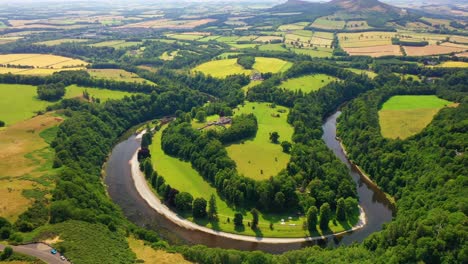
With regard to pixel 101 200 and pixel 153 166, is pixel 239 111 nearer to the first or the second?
pixel 153 166

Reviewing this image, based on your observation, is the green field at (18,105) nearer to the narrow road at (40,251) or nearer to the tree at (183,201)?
the tree at (183,201)

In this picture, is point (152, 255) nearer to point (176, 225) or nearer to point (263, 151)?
point (176, 225)

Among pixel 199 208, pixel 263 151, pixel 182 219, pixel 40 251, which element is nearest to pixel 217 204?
pixel 199 208

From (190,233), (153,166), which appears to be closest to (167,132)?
(153,166)

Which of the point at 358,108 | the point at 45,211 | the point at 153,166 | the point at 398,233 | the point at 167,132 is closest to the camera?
the point at 398,233

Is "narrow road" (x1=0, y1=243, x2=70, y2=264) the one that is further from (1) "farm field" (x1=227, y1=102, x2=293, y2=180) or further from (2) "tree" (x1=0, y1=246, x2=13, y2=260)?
(1) "farm field" (x1=227, y1=102, x2=293, y2=180)

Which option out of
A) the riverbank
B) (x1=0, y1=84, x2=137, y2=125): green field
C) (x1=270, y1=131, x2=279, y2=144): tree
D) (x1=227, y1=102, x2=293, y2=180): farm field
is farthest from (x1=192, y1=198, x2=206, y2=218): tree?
(x1=0, y1=84, x2=137, y2=125): green field
